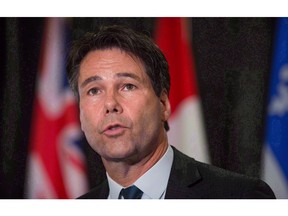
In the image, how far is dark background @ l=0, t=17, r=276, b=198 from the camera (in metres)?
A: 1.74

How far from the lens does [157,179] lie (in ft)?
5.45

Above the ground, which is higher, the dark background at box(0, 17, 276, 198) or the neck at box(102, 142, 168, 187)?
the dark background at box(0, 17, 276, 198)

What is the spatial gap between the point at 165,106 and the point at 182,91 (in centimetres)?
9

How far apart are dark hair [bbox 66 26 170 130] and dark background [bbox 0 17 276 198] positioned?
1.9 inches

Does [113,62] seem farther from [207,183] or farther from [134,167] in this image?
[207,183]

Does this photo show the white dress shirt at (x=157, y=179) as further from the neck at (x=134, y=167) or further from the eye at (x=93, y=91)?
the eye at (x=93, y=91)

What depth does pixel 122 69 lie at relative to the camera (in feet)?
5.43

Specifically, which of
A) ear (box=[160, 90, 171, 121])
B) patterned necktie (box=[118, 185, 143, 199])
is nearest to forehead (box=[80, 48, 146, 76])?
ear (box=[160, 90, 171, 121])

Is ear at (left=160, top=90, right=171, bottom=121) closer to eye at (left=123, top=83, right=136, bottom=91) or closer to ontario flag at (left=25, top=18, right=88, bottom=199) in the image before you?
eye at (left=123, top=83, right=136, bottom=91)

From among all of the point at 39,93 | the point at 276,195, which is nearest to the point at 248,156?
the point at 276,195

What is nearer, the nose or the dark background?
the nose

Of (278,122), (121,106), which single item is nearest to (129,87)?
(121,106)

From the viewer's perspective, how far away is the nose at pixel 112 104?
1621 mm

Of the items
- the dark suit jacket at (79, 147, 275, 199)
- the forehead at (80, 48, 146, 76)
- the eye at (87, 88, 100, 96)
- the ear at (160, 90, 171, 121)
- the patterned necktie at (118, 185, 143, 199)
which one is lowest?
the patterned necktie at (118, 185, 143, 199)
